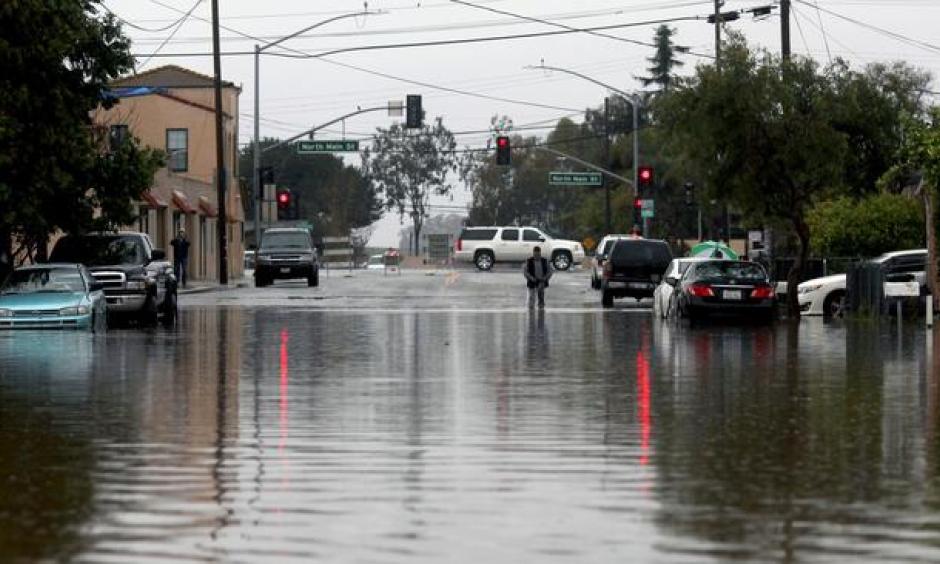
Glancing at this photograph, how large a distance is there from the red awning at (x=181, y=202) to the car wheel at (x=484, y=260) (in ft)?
60.7

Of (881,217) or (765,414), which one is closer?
(765,414)

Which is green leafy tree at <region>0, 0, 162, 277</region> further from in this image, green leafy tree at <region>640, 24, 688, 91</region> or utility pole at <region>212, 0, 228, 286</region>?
green leafy tree at <region>640, 24, 688, 91</region>

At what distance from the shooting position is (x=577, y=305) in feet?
172

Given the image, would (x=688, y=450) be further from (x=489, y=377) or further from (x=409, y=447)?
(x=489, y=377)

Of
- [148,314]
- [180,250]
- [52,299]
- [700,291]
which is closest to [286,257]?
[180,250]

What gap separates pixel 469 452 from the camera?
15.0 metres

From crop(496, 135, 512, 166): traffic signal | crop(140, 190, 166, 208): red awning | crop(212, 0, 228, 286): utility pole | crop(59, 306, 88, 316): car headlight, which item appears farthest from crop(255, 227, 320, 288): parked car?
crop(59, 306, 88, 316): car headlight

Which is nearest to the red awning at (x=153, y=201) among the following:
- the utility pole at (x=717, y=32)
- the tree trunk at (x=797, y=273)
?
the utility pole at (x=717, y=32)

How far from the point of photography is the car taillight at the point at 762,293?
4066 cm

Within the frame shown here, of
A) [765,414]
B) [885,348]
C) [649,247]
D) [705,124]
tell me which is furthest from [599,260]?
[765,414]

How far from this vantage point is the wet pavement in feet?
34.5

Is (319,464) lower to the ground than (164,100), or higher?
lower

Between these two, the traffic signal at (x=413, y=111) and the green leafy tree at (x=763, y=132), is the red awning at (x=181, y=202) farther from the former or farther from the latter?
the green leafy tree at (x=763, y=132)

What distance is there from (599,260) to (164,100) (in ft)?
88.1
